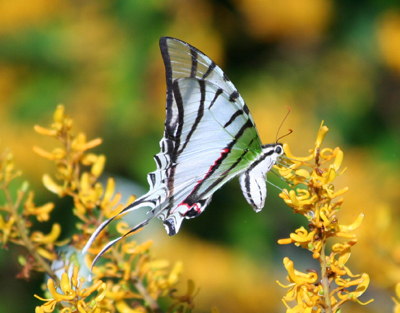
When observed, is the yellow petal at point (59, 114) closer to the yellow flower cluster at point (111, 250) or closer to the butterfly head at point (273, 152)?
the yellow flower cluster at point (111, 250)

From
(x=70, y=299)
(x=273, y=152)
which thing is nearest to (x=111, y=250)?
(x=70, y=299)

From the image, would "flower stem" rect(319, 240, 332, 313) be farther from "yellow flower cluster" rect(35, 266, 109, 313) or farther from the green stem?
the green stem

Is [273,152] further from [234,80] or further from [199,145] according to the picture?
[234,80]

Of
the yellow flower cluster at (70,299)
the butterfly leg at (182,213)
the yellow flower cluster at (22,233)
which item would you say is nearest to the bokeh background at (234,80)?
the butterfly leg at (182,213)

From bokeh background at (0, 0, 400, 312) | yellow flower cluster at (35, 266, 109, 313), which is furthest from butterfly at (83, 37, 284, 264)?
bokeh background at (0, 0, 400, 312)

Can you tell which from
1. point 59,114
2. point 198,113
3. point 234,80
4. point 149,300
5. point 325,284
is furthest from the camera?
point 234,80

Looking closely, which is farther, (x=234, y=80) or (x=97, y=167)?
(x=234, y=80)

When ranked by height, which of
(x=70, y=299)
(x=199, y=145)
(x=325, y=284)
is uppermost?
(x=199, y=145)
